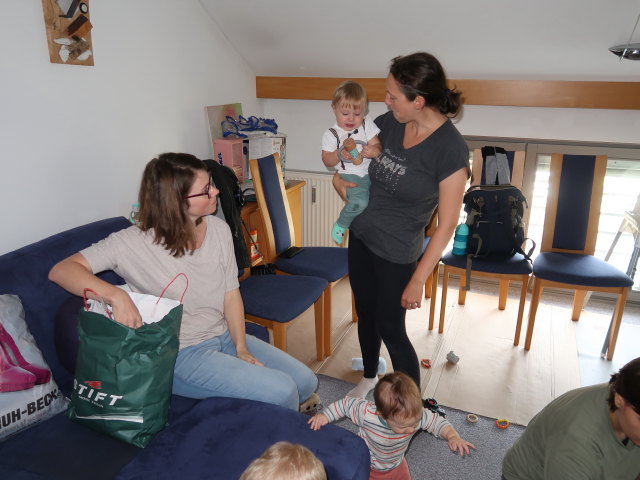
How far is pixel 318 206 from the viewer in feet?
11.8

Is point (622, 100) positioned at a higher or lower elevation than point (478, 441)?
higher

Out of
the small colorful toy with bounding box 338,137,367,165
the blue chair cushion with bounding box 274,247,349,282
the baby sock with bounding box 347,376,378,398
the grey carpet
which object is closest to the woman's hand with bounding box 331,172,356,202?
the small colorful toy with bounding box 338,137,367,165

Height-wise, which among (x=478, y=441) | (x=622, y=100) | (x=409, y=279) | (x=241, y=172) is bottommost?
(x=478, y=441)

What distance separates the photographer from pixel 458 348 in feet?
8.86

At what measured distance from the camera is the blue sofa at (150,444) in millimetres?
1260

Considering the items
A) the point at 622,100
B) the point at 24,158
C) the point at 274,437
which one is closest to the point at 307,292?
the point at 274,437

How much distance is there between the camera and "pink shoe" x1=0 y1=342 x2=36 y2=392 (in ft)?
4.26

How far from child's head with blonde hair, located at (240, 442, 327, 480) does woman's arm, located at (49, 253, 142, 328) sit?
0.63m

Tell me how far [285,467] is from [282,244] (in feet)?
5.83

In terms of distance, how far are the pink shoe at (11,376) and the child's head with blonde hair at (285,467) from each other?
2.54 feet

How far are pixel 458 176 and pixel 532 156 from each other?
1.90 meters

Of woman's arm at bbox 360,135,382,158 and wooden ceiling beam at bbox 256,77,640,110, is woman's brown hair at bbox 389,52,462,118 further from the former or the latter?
wooden ceiling beam at bbox 256,77,640,110

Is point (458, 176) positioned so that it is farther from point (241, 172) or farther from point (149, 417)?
point (241, 172)

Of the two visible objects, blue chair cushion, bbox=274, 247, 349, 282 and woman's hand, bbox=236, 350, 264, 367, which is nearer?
woman's hand, bbox=236, 350, 264, 367
